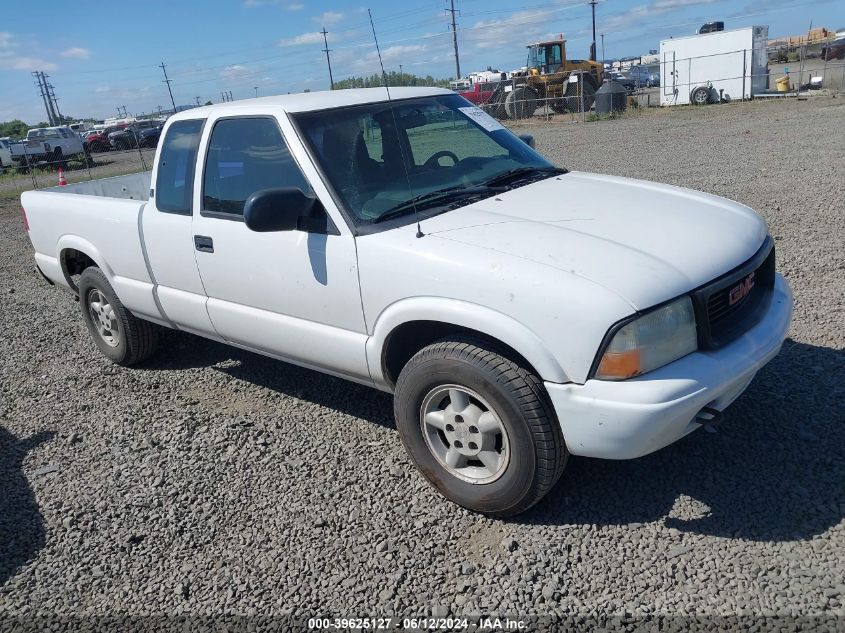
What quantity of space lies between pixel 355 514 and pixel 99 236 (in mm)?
3030

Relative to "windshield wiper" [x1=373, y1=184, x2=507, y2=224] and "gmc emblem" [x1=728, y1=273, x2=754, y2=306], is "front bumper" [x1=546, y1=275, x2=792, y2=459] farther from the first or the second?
"windshield wiper" [x1=373, y1=184, x2=507, y2=224]

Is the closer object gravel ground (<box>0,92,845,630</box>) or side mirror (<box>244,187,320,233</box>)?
gravel ground (<box>0,92,845,630</box>)

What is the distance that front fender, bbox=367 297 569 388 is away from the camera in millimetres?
2830

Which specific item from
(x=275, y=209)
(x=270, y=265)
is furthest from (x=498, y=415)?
(x=270, y=265)

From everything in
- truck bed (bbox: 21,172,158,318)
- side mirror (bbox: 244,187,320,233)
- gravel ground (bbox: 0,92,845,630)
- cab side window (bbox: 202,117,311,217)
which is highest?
cab side window (bbox: 202,117,311,217)

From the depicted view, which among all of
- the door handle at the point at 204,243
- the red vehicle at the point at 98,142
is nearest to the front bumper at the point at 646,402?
the door handle at the point at 204,243

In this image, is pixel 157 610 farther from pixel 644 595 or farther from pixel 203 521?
pixel 644 595

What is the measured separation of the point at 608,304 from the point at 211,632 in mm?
2046

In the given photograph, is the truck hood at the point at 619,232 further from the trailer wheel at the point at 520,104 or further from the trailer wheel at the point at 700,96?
the trailer wheel at the point at 520,104

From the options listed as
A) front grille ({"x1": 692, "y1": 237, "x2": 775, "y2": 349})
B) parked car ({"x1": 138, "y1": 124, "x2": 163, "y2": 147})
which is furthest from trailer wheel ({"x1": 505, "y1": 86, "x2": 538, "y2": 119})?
front grille ({"x1": 692, "y1": 237, "x2": 775, "y2": 349})

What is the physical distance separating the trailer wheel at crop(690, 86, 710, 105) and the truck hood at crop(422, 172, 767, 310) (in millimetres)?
26854

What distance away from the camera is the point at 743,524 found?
3.03 metres

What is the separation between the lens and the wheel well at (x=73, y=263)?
18.4ft

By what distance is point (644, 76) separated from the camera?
4903 centimetres
